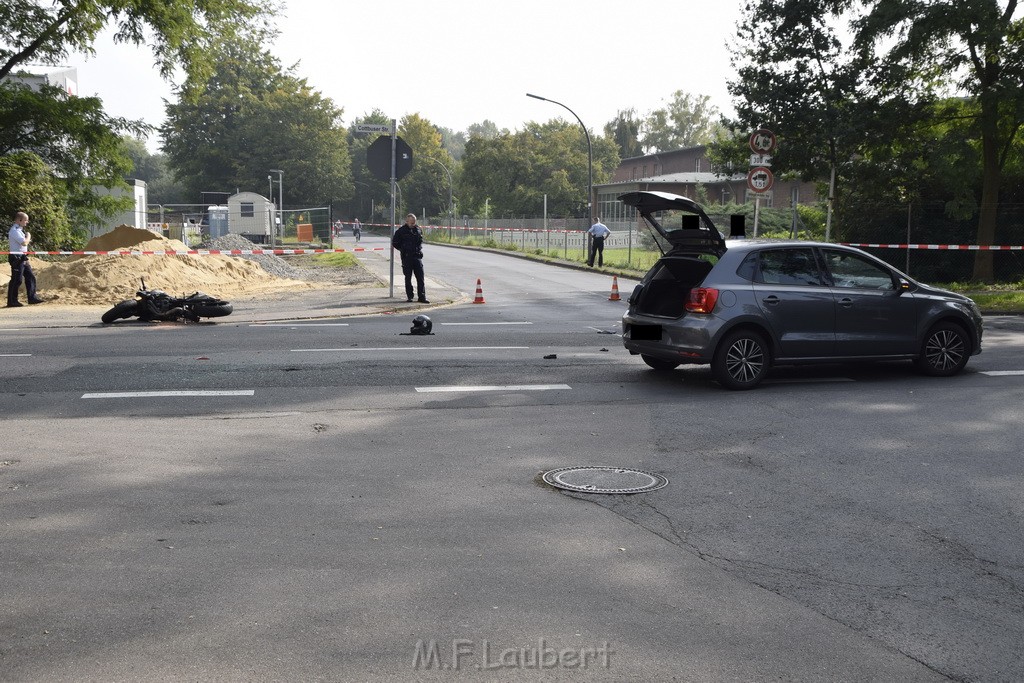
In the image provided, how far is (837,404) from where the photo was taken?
9539mm

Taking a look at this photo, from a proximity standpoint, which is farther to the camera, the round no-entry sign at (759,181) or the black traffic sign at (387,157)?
the round no-entry sign at (759,181)

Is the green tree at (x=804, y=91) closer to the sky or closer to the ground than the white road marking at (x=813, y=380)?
closer to the sky

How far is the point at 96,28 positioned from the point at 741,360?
860 inches

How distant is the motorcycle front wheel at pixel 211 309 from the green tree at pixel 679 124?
120826 mm

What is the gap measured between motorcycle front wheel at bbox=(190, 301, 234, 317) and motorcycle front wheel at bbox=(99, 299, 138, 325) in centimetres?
91

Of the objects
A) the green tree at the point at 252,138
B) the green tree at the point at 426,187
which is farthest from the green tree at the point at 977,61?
the green tree at the point at 426,187

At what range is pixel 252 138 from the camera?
307 ft

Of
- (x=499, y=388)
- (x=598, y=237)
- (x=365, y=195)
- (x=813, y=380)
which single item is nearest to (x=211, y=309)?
(x=499, y=388)

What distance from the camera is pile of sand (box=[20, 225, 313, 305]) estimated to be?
66.8 feet

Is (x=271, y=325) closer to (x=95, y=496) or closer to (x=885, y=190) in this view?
(x=95, y=496)

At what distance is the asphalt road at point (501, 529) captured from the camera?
4.02 m

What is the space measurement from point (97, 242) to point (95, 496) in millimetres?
25894

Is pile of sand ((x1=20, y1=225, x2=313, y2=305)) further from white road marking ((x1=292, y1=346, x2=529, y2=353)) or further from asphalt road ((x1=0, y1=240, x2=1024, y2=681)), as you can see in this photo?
asphalt road ((x1=0, y1=240, x2=1024, y2=681))

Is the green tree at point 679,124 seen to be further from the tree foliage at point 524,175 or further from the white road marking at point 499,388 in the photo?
the white road marking at point 499,388
